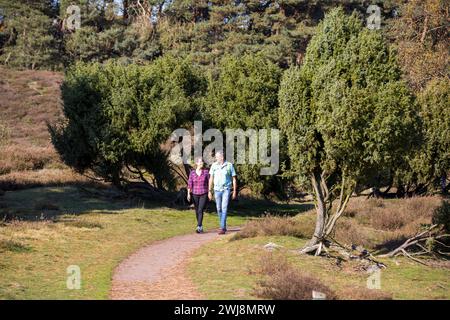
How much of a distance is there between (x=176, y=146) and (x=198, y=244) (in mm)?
10186

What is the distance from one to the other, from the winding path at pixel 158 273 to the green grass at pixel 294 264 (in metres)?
0.31

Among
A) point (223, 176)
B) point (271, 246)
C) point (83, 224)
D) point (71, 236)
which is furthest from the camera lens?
point (83, 224)

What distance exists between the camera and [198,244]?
15.2 metres

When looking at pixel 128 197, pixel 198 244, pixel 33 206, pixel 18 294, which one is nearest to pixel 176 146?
pixel 128 197

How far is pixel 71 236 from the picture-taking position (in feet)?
51.0

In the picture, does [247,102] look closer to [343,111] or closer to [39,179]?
[343,111]

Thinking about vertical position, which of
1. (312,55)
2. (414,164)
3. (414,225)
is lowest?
(414,225)

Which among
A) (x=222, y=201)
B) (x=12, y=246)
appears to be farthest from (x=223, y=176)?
(x=12, y=246)

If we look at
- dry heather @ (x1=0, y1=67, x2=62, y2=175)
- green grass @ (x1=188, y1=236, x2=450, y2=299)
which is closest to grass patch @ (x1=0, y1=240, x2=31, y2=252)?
green grass @ (x1=188, y1=236, x2=450, y2=299)

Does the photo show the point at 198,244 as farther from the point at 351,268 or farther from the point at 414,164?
the point at 414,164

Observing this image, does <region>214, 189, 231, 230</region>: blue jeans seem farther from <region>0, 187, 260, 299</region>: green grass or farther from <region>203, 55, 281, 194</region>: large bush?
<region>203, 55, 281, 194</region>: large bush

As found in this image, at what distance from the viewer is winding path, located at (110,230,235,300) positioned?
31.6ft

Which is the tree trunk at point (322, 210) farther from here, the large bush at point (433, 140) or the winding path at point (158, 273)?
the large bush at point (433, 140)

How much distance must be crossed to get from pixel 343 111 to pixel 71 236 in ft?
28.7
